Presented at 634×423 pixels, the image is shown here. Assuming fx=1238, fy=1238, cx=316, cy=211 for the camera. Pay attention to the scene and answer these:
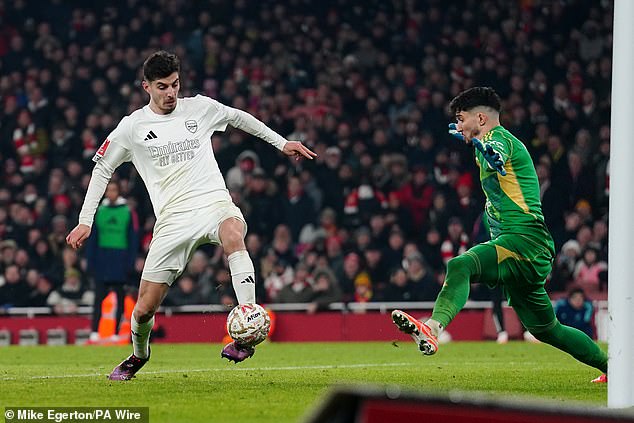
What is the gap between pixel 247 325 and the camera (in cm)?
777

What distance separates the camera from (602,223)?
1816 cm

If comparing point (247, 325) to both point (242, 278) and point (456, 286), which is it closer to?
point (242, 278)

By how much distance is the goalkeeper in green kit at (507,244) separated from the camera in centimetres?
768

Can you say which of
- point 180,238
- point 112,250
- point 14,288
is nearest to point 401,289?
point 112,250

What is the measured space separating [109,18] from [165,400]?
18700mm

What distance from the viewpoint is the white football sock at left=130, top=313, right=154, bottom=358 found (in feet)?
27.7

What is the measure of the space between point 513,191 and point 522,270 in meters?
0.51

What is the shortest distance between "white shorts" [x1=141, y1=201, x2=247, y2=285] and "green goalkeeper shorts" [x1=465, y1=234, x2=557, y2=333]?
68.0 inches

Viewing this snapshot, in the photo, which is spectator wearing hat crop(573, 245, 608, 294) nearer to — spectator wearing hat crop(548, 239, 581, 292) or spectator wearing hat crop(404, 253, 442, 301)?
spectator wearing hat crop(548, 239, 581, 292)

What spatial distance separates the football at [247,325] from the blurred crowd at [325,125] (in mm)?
9002

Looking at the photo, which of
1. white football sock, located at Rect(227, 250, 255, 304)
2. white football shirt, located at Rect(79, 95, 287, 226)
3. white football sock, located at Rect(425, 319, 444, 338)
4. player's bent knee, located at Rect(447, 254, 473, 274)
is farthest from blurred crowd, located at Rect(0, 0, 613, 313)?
white football sock, located at Rect(425, 319, 444, 338)

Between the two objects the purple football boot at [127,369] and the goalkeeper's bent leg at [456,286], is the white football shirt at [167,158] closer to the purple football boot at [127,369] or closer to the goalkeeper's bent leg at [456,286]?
the purple football boot at [127,369]

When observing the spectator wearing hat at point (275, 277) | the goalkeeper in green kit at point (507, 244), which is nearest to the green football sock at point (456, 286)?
the goalkeeper in green kit at point (507, 244)

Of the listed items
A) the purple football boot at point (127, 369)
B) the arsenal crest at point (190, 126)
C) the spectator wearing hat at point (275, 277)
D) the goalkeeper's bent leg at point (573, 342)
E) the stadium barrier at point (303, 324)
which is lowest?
the stadium barrier at point (303, 324)
